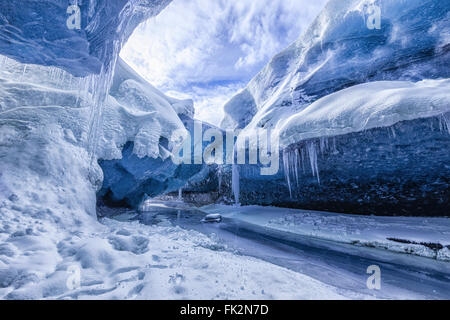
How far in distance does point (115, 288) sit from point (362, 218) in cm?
903

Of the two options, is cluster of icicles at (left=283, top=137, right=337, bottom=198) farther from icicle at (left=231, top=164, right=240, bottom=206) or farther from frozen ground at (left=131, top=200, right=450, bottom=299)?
icicle at (left=231, top=164, right=240, bottom=206)

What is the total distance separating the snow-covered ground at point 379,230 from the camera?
5.24 metres

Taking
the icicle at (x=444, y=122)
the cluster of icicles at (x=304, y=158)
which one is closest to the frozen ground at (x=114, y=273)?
the icicle at (x=444, y=122)

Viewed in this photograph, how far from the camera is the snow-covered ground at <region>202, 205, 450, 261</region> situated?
206 inches

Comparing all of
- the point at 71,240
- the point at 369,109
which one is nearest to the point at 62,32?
the point at 71,240

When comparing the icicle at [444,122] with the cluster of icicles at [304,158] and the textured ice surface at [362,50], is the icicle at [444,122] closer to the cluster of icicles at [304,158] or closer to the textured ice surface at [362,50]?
the cluster of icicles at [304,158]

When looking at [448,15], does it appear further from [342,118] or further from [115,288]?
[115,288]

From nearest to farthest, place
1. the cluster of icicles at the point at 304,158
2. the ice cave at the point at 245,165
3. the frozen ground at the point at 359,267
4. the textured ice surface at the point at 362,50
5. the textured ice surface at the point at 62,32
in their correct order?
the ice cave at the point at 245,165 < the textured ice surface at the point at 62,32 < the frozen ground at the point at 359,267 < the cluster of icicles at the point at 304,158 < the textured ice surface at the point at 362,50

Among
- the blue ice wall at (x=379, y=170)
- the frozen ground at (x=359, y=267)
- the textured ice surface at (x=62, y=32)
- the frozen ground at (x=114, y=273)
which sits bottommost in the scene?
the frozen ground at (x=359, y=267)

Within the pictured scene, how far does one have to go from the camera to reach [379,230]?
654 cm

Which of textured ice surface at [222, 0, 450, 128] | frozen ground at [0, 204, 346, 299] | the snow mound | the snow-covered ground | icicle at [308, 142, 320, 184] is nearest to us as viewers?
frozen ground at [0, 204, 346, 299]

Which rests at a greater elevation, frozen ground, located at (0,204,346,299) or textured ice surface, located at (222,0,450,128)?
textured ice surface, located at (222,0,450,128)

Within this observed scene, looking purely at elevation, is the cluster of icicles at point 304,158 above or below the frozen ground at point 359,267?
above

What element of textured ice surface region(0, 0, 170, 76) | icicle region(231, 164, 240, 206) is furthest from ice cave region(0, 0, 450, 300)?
icicle region(231, 164, 240, 206)
